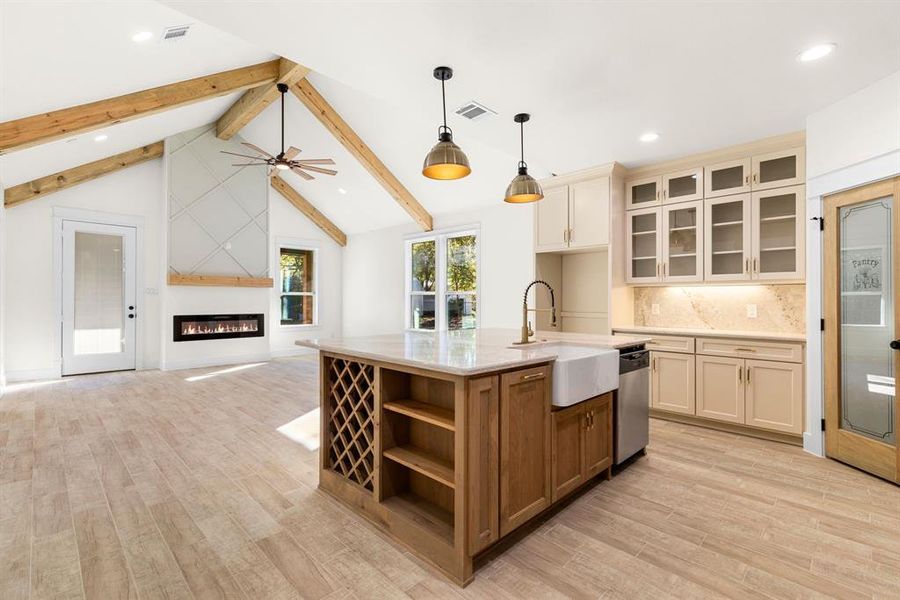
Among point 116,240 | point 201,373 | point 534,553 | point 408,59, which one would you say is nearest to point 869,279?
point 534,553

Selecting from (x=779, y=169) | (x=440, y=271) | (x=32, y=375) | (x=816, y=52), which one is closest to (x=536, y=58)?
(x=816, y=52)

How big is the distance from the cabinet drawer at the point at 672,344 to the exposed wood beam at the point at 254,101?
4922mm

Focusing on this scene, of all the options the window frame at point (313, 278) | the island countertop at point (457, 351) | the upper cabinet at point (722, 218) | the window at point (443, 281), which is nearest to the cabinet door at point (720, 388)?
the upper cabinet at point (722, 218)

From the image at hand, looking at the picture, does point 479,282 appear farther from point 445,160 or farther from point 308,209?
point 308,209

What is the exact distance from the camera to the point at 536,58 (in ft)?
9.41

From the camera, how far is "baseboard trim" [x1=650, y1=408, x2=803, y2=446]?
3.73 metres

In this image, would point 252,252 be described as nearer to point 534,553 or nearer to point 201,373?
point 201,373

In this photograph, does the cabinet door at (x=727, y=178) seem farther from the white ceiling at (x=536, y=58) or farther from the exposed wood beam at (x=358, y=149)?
the exposed wood beam at (x=358, y=149)

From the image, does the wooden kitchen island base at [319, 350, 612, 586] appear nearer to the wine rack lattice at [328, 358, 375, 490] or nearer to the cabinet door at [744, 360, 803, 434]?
the wine rack lattice at [328, 358, 375, 490]

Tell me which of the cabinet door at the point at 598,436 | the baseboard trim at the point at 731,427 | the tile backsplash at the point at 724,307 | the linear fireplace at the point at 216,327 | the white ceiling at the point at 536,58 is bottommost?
the baseboard trim at the point at 731,427

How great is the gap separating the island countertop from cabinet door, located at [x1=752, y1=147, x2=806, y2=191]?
212 centimetres

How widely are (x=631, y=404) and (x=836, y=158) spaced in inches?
98.4

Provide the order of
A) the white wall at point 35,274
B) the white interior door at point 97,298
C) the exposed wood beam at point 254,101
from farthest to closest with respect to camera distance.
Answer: the white interior door at point 97,298 → the white wall at point 35,274 → the exposed wood beam at point 254,101

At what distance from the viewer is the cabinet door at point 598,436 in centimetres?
267
